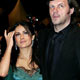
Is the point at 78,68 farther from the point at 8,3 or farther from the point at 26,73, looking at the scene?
the point at 8,3

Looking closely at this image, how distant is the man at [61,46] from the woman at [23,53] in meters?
0.15

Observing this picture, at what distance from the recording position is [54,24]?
8.18ft

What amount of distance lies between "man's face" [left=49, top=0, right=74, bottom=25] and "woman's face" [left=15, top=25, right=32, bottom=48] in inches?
16.6

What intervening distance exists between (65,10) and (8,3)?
4378mm

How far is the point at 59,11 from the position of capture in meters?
2.50

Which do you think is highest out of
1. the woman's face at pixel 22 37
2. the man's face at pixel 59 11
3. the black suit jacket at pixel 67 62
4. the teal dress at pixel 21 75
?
the man's face at pixel 59 11

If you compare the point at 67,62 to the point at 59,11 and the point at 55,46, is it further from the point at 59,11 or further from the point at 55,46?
the point at 59,11

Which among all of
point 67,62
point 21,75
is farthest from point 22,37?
point 67,62

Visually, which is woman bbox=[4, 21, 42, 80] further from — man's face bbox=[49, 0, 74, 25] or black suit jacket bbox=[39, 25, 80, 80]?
man's face bbox=[49, 0, 74, 25]

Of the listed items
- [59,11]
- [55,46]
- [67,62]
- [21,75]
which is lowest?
[21,75]

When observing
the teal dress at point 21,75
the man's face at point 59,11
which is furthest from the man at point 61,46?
the teal dress at point 21,75

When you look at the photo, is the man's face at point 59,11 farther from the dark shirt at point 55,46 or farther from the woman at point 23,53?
the woman at point 23,53

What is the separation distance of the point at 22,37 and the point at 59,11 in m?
0.54

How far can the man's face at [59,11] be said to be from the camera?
246 centimetres
